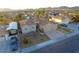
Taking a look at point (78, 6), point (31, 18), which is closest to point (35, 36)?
point (31, 18)

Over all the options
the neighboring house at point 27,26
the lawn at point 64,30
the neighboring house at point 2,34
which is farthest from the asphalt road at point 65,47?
the neighboring house at point 2,34

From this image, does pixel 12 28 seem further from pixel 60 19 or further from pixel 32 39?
pixel 60 19

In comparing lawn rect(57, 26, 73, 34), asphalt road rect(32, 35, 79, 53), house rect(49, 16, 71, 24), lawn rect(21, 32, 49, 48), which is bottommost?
asphalt road rect(32, 35, 79, 53)

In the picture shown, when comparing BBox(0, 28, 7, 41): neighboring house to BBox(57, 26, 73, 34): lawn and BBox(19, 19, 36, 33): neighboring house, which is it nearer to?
BBox(19, 19, 36, 33): neighboring house

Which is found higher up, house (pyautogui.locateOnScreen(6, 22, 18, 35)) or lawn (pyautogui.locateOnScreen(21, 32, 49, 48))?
house (pyautogui.locateOnScreen(6, 22, 18, 35))

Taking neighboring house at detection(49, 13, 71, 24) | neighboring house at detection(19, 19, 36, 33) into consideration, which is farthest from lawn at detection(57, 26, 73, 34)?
neighboring house at detection(19, 19, 36, 33)
